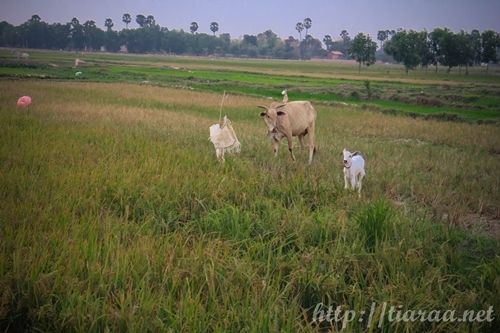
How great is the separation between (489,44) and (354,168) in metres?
50.9

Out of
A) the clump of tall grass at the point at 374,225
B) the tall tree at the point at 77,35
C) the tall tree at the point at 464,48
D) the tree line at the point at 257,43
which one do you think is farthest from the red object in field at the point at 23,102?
the tall tree at the point at 464,48

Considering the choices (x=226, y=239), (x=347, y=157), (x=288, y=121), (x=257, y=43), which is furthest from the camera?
(x=257, y=43)

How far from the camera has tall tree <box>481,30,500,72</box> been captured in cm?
4623

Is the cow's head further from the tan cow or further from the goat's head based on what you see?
the goat's head

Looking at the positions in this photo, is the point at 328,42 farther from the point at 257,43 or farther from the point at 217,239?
the point at 217,239

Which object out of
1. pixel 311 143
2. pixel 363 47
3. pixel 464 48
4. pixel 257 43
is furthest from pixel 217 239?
pixel 257 43

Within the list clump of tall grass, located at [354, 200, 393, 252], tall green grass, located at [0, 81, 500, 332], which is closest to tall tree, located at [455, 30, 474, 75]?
tall green grass, located at [0, 81, 500, 332]

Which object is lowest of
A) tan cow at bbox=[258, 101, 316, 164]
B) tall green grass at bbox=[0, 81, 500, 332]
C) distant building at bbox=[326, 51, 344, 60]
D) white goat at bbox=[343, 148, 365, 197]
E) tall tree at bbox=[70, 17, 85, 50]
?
tall green grass at bbox=[0, 81, 500, 332]

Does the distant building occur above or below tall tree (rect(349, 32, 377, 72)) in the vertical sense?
above

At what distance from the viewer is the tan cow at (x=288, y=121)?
7504mm

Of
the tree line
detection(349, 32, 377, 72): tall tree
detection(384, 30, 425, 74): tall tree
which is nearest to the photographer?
the tree line

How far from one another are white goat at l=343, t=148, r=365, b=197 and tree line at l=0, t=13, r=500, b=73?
680 cm

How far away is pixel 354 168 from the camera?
5414 mm

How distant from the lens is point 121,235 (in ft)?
11.8
